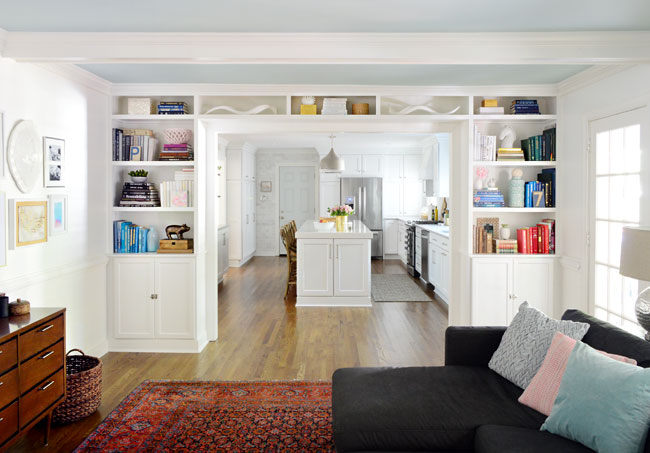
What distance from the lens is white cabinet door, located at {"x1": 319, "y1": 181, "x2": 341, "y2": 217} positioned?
34.7 feet

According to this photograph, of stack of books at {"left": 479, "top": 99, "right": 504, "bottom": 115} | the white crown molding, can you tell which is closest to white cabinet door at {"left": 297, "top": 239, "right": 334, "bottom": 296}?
stack of books at {"left": 479, "top": 99, "right": 504, "bottom": 115}

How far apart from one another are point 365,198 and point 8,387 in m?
8.52

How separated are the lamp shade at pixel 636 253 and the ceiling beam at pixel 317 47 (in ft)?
4.38

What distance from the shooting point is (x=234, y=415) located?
3125 mm

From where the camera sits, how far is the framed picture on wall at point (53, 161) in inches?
140

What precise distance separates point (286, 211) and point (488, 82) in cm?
739

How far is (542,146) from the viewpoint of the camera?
4527 millimetres

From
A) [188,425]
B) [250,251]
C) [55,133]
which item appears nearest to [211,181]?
[55,133]

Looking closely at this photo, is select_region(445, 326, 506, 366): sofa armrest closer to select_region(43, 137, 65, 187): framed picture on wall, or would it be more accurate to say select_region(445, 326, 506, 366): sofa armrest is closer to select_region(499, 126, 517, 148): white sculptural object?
select_region(499, 126, 517, 148): white sculptural object

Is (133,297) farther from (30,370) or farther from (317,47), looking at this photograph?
(317,47)

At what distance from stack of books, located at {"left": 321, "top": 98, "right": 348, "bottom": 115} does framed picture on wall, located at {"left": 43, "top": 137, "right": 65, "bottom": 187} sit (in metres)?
2.24

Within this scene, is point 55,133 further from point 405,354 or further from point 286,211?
point 286,211

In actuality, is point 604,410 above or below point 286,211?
below

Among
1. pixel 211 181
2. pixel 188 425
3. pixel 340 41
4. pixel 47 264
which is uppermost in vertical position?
pixel 340 41
